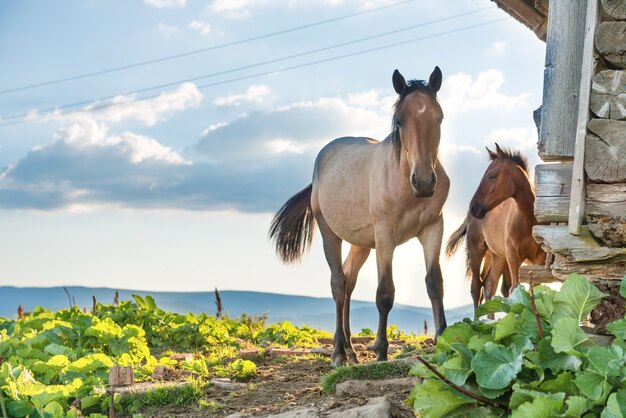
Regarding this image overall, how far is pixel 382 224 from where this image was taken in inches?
298

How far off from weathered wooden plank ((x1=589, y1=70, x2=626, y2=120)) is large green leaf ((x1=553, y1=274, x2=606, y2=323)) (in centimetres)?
130

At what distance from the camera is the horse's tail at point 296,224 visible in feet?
31.6

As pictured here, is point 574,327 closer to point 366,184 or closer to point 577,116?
point 577,116

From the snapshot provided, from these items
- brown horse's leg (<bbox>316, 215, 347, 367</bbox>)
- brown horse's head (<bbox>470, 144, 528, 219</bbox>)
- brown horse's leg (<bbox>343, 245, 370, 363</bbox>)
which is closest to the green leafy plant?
brown horse's leg (<bbox>316, 215, 347, 367</bbox>)

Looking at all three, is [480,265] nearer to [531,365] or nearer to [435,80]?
[435,80]

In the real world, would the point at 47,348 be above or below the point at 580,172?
below

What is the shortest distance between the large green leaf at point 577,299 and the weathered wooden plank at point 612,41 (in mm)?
1646

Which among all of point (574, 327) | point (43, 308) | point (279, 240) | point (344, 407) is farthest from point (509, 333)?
point (43, 308)

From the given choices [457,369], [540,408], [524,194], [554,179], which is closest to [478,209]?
[524,194]

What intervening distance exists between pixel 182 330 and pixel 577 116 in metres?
5.64

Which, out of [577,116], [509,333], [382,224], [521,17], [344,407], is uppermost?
[521,17]

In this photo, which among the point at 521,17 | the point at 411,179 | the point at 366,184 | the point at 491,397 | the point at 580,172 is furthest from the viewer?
the point at 521,17

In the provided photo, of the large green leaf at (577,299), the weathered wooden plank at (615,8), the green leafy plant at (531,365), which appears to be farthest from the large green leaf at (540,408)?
the weathered wooden plank at (615,8)

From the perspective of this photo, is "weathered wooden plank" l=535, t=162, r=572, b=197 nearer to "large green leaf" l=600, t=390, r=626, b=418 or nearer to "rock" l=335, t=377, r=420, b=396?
"rock" l=335, t=377, r=420, b=396
